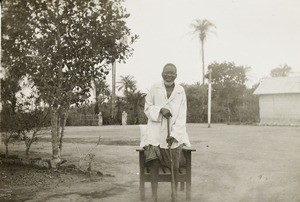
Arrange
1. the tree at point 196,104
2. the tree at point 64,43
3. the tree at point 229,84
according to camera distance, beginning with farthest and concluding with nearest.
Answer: the tree at point 229,84
the tree at point 196,104
the tree at point 64,43

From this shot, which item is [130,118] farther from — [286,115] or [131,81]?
[286,115]

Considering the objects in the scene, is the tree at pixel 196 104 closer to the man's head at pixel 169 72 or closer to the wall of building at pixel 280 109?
the wall of building at pixel 280 109

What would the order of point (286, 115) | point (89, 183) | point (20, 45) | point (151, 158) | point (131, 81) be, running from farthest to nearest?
point (131, 81) → point (286, 115) → point (20, 45) → point (89, 183) → point (151, 158)

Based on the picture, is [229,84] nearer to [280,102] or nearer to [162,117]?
[280,102]

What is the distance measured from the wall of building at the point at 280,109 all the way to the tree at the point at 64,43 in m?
20.2

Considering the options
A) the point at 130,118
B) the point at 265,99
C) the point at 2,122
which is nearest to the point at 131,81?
the point at 130,118

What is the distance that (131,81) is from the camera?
119ft

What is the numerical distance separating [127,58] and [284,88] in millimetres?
22082

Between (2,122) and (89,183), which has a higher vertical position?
(2,122)

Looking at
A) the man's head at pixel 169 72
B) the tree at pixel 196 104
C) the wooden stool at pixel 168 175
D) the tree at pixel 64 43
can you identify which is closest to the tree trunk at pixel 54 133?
the tree at pixel 64 43

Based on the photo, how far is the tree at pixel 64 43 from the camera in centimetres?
624

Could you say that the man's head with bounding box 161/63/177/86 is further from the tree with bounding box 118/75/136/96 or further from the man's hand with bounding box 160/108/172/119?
the tree with bounding box 118/75/136/96

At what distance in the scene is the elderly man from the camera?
184 inches

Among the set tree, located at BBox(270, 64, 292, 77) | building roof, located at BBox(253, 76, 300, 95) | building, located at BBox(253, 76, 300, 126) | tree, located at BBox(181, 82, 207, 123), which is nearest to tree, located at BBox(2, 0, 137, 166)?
building, located at BBox(253, 76, 300, 126)
